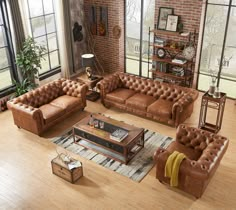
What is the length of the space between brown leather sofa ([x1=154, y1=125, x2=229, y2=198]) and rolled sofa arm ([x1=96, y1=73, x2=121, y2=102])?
271 centimetres

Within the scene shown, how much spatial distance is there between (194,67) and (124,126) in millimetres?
3306

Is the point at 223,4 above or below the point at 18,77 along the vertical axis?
above

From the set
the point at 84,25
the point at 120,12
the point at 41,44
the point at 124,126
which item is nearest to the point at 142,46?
the point at 120,12

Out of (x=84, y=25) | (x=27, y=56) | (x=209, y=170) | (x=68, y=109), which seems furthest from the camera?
Result: (x=84, y=25)

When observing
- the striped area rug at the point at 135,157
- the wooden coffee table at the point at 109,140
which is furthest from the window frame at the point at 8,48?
the wooden coffee table at the point at 109,140

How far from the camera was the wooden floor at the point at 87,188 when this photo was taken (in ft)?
17.1

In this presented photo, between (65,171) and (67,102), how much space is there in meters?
2.32

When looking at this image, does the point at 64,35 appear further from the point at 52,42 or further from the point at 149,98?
the point at 149,98

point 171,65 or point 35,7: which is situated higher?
point 35,7

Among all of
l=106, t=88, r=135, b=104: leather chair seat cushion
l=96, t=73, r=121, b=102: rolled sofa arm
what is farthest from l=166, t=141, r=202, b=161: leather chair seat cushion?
l=96, t=73, r=121, b=102: rolled sofa arm

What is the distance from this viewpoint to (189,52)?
8.41 m

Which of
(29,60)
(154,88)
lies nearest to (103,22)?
(29,60)

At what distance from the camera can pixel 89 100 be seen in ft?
28.5

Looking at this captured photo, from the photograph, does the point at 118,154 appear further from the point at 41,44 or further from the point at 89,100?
the point at 41,44
